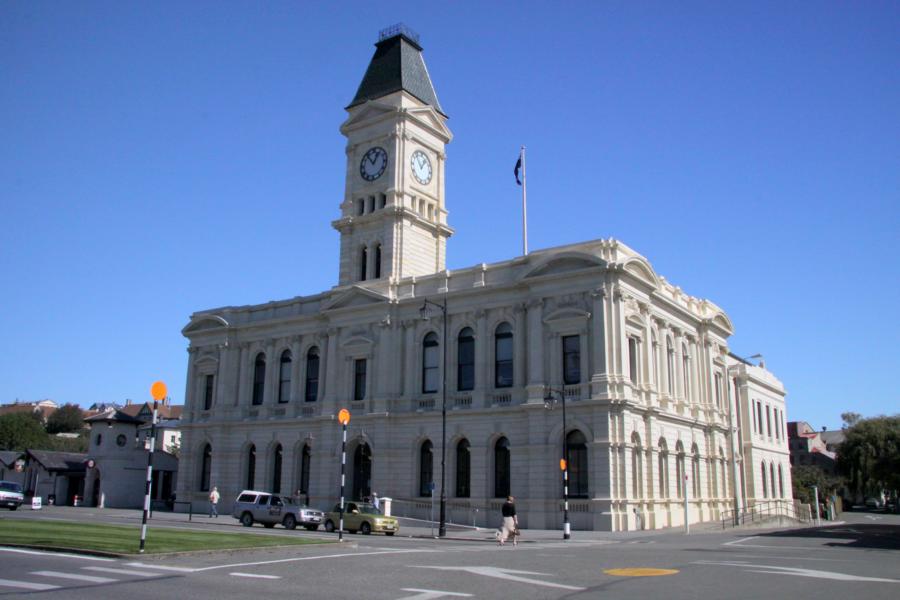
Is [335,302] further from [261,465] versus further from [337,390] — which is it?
[261,465]

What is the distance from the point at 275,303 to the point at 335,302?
729cm

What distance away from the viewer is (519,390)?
45.1 m

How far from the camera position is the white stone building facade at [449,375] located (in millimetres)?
42781

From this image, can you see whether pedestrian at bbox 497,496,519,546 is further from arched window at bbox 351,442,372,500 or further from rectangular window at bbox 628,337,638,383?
arched window at bbox 351,442,372,500

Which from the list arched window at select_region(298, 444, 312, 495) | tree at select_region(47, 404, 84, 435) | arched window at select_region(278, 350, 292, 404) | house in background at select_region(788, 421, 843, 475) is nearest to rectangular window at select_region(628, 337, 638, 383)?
arched window at select_region(298, 444, 312, 495)

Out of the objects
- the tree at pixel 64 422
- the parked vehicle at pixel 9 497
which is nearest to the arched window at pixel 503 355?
the parked vehicle at pixel 9 497

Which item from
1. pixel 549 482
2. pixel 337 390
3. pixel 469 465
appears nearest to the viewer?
pixel 549 482

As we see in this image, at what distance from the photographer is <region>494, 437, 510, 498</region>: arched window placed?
1777 inches

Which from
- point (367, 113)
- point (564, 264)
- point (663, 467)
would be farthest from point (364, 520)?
point (367, 113)

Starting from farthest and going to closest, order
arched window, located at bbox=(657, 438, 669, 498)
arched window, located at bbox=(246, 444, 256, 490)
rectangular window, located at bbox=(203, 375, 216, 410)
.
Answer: rectangular window, located at bbox=(203, 375, 216, 410), arched window, located at bbox=(246, 444, 256, 490), arched window, located at bbox=(657, 438, 669, 498)

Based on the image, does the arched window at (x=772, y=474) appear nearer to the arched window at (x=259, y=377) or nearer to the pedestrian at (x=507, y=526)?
the arched window at (x=259, y=377)

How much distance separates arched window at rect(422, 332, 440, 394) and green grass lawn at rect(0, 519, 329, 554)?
74.7 feet

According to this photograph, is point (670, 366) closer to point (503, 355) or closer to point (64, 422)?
point (503, 355)

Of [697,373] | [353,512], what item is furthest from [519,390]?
[697,373]
